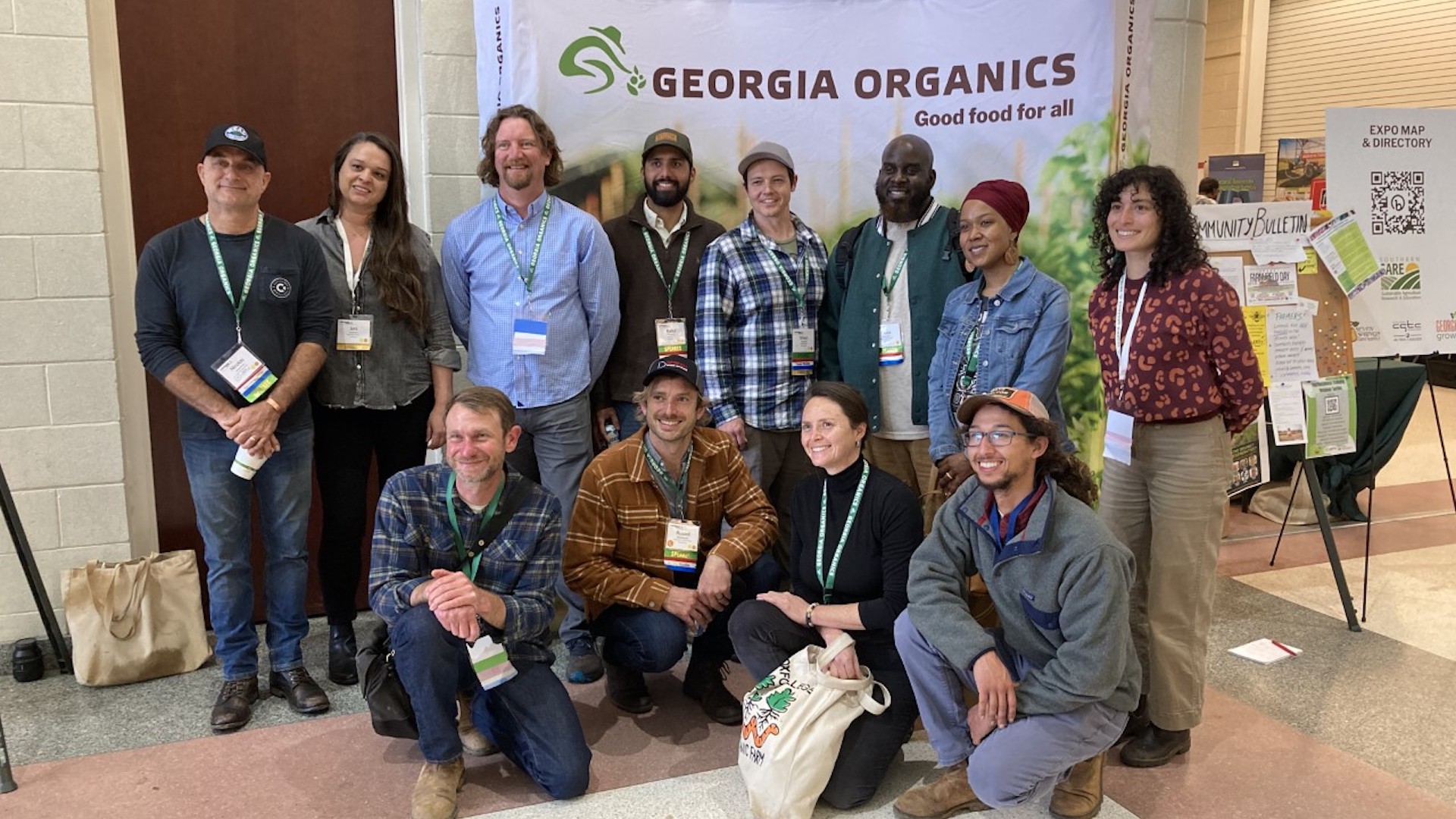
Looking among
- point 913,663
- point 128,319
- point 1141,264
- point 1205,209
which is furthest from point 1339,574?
point 128,319

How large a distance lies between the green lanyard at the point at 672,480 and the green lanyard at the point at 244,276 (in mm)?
1105

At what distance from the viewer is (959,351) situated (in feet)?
9.54

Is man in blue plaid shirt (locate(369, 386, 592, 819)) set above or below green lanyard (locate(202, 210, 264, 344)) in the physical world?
below

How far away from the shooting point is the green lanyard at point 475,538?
2.57 meters

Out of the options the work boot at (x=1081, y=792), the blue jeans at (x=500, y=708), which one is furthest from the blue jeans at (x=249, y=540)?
the work boot at (x=1081, y=792)

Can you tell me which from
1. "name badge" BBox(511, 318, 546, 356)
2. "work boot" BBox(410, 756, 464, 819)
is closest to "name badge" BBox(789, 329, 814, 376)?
"name badge" BBox(511, 318, 546, 356)

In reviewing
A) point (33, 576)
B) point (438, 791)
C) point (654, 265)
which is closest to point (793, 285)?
point (654, 265)

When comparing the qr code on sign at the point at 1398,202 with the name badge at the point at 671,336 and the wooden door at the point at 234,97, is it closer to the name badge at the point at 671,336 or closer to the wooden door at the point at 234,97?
the name badge at the point at 671,336

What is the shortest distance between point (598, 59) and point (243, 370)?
1490 millimetres

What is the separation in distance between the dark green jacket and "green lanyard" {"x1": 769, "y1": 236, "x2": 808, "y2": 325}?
12 cm

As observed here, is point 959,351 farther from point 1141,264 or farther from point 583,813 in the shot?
point 583,813

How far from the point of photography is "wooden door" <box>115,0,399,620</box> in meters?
3.42

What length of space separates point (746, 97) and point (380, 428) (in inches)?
63.3

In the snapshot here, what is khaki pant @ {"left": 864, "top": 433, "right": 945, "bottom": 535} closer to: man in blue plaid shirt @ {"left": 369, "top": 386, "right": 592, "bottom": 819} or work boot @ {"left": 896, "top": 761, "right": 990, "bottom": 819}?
work boot @ {"left": 896, "top": 761, "right": 990, "bottom": 819}
